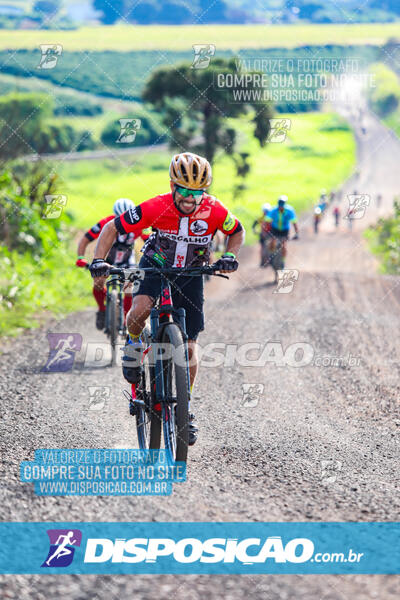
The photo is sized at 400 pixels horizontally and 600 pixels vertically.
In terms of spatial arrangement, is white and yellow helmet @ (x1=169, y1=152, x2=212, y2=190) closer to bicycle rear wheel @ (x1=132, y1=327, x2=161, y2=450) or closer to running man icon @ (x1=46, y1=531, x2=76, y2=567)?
bicycle rear wheel @ (x1=132, y1=327, x2=161, y2=450)

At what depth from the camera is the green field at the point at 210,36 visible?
107 feet

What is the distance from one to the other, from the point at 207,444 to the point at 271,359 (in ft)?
13.5

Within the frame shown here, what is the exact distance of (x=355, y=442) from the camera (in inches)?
263

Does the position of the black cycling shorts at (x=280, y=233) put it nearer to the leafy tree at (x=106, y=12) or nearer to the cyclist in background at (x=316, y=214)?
the cyclist in background at (x=316, y=214)

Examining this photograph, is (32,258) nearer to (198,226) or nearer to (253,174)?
(198,226)

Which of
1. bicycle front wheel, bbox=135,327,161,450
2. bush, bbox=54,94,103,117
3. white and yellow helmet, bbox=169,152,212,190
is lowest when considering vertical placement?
bicycle front wheel, bbox=135,327,161,450

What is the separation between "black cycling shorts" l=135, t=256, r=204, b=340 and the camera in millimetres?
5742

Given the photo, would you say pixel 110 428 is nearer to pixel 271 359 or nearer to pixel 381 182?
pixel 271 359

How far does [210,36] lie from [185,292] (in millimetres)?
36424

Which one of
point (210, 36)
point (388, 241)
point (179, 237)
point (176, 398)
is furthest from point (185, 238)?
point (210, 36)

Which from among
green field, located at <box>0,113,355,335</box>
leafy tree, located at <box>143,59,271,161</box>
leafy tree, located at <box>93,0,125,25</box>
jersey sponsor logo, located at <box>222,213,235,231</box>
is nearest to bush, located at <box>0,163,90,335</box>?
jersey sponsor logo, located at <box>222,213,235,231</box>

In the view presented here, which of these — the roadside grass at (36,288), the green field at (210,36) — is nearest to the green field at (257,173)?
the green field at (210,36)

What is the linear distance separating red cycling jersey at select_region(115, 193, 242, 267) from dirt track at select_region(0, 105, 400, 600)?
5.77 ft

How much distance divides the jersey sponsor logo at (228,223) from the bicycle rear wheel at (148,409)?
109cm
